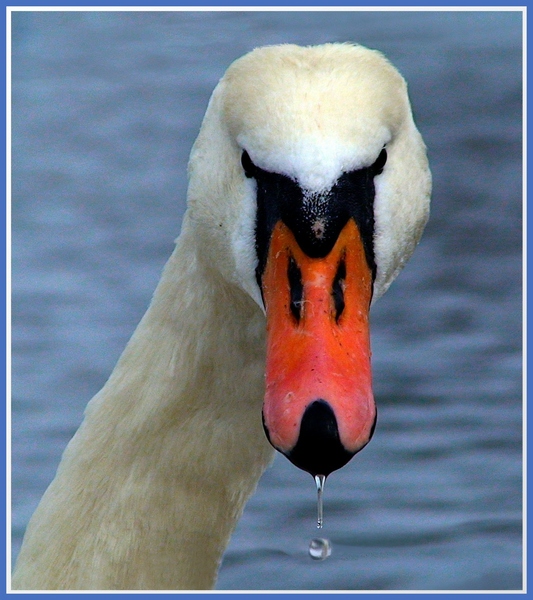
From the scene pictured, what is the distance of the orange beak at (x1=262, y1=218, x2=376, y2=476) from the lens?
2.98 meters

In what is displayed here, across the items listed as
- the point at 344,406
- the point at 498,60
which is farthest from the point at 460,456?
the point at 344,406

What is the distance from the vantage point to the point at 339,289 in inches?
127

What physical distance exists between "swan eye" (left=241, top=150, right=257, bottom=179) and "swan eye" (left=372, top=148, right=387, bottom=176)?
28 centimetres

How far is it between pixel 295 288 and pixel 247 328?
0.56m

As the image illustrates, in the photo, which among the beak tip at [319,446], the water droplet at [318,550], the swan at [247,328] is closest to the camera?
the beak tip at [319,446]

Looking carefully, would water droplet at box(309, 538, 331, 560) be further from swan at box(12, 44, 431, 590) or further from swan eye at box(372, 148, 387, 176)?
swan eye at box(372, 148, 387, 176)

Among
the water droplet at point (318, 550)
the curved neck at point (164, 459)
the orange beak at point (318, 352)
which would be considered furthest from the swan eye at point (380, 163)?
the water droplet at point (318, 550)

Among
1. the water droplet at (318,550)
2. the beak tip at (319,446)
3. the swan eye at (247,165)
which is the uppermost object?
the swan eye at (247,165)

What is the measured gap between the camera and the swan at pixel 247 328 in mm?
3158

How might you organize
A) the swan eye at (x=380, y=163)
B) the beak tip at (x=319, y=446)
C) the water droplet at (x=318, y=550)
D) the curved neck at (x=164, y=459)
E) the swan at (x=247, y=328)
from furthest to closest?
the water droplet at (x=318, y=550) < the curved neck at (x=164, y=459) < the swan eye at (x=380, y=163) < the swan at (x=247, y=328) < the beak tip at (x=319, y=446)

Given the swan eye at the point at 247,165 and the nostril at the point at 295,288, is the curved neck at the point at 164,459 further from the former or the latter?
the nostril at the point at 295,288

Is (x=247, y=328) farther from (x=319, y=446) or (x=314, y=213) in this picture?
(x=319, y=446)

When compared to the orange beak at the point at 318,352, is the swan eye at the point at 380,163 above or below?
above

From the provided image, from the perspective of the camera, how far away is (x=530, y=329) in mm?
4586
